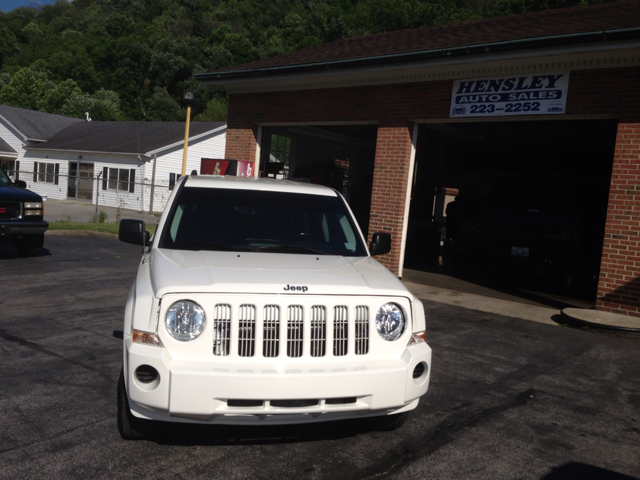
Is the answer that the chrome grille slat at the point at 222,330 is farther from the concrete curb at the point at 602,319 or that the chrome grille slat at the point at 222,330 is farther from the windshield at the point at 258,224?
the concrete curb at the point at 602,319

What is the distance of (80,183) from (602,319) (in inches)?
1383

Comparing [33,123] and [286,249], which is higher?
[33,123]

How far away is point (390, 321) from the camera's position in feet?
12.8

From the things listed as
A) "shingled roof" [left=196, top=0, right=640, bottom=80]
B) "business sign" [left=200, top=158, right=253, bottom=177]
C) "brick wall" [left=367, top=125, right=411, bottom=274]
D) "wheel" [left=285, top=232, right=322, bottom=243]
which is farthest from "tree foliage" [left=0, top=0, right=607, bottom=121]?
"wheel" [left=285, top=232, right=322, bottom=243]

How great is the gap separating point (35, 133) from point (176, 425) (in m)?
42.2

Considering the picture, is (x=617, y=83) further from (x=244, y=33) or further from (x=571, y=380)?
(x=244, y=33)

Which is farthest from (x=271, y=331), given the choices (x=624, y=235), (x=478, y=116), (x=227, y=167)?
(x=227, y=167)

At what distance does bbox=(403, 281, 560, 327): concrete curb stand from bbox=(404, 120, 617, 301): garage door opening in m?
2.19

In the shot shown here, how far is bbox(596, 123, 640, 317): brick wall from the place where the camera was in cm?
902

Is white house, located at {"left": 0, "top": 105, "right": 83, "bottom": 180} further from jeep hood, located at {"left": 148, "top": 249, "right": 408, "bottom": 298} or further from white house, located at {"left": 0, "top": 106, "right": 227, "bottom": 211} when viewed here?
jeep hood, located at {"left": 148, "top": 249, "right": 408, "bottom": 298}

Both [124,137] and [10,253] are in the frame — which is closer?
[10,253]

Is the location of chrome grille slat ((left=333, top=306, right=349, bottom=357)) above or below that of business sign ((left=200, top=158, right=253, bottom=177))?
below

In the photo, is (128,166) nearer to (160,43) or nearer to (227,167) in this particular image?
(227,167)

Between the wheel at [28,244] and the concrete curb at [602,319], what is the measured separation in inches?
396
